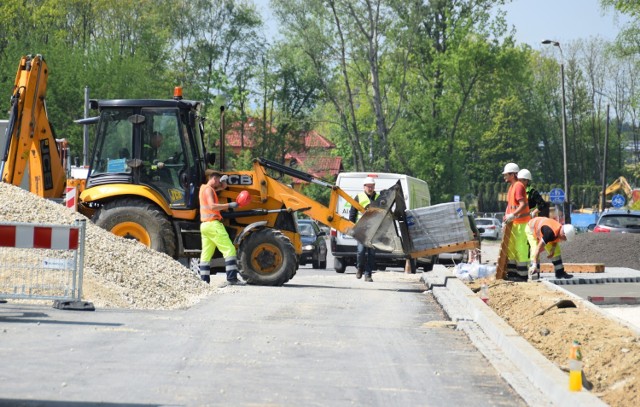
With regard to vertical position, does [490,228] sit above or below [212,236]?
below

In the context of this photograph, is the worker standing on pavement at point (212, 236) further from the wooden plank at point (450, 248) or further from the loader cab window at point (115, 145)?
the wooden plank at point (450, 248)

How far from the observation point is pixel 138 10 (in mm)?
71562

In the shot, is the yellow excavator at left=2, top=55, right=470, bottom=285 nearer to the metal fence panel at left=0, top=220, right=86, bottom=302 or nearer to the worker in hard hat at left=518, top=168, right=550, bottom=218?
the worker in hard hat at left=518, top=168, right=550, bottom=218

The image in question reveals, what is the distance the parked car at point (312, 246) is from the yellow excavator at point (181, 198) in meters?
12.5

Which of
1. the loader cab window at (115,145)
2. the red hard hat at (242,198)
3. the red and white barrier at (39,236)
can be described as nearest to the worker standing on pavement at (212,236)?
the red hard hat at (242,198)

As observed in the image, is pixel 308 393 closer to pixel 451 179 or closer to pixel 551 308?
pixel 551 308

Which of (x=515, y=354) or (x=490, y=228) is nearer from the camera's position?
(x=515, y=354)

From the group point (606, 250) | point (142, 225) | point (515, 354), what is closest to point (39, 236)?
point (515, 354)

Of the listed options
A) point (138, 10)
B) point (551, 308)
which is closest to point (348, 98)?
point (138, 10)

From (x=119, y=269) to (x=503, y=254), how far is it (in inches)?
245

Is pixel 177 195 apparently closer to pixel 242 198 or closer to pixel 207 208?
pixel 242 198

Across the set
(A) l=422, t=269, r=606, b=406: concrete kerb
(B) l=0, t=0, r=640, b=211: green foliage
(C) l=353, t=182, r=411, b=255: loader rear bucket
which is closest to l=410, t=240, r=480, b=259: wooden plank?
(C) l=353, t=182, r=411, b=255: loader rear bucket

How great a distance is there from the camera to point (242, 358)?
10070 millimetres

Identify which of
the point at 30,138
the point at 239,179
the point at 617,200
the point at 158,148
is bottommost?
the point at 239,179
